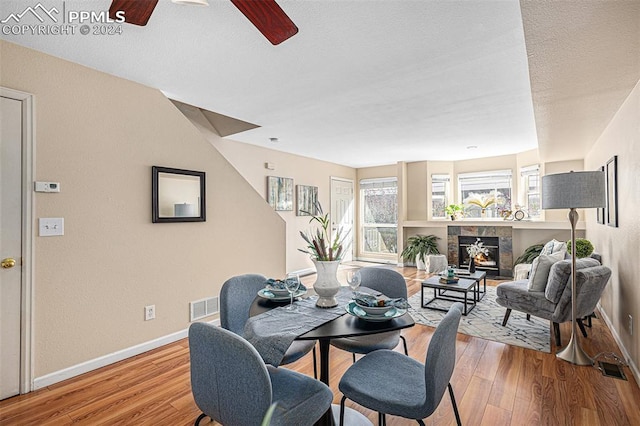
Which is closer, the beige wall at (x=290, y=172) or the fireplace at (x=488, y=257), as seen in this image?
the beige wall at (x=290, y=172)

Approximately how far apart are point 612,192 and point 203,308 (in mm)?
4264

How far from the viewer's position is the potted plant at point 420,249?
6.68m

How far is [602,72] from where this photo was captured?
2148mm

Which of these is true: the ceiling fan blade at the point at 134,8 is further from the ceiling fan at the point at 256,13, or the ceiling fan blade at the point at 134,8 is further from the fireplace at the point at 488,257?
the fireplace at the point at 488,257

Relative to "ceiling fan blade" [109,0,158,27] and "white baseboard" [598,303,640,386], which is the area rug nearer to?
"white baseboard" [598,303,640,386]

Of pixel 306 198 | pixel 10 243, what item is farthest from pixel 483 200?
pixel 10 243

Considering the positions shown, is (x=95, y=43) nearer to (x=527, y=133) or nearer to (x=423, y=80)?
(x=423, y=80)

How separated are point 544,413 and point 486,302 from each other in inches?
97.8

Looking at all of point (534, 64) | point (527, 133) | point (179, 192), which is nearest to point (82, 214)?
point (179, 192)

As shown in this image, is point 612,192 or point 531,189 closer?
point 612,192


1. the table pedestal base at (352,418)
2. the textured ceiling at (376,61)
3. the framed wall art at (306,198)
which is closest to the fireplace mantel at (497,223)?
the textured ceiling at (376,61)

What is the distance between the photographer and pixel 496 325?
11.3 feet

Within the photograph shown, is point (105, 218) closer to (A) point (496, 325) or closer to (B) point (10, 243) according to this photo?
(B) point (10, 243)

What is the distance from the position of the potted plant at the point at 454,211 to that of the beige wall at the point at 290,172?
8.04ft
